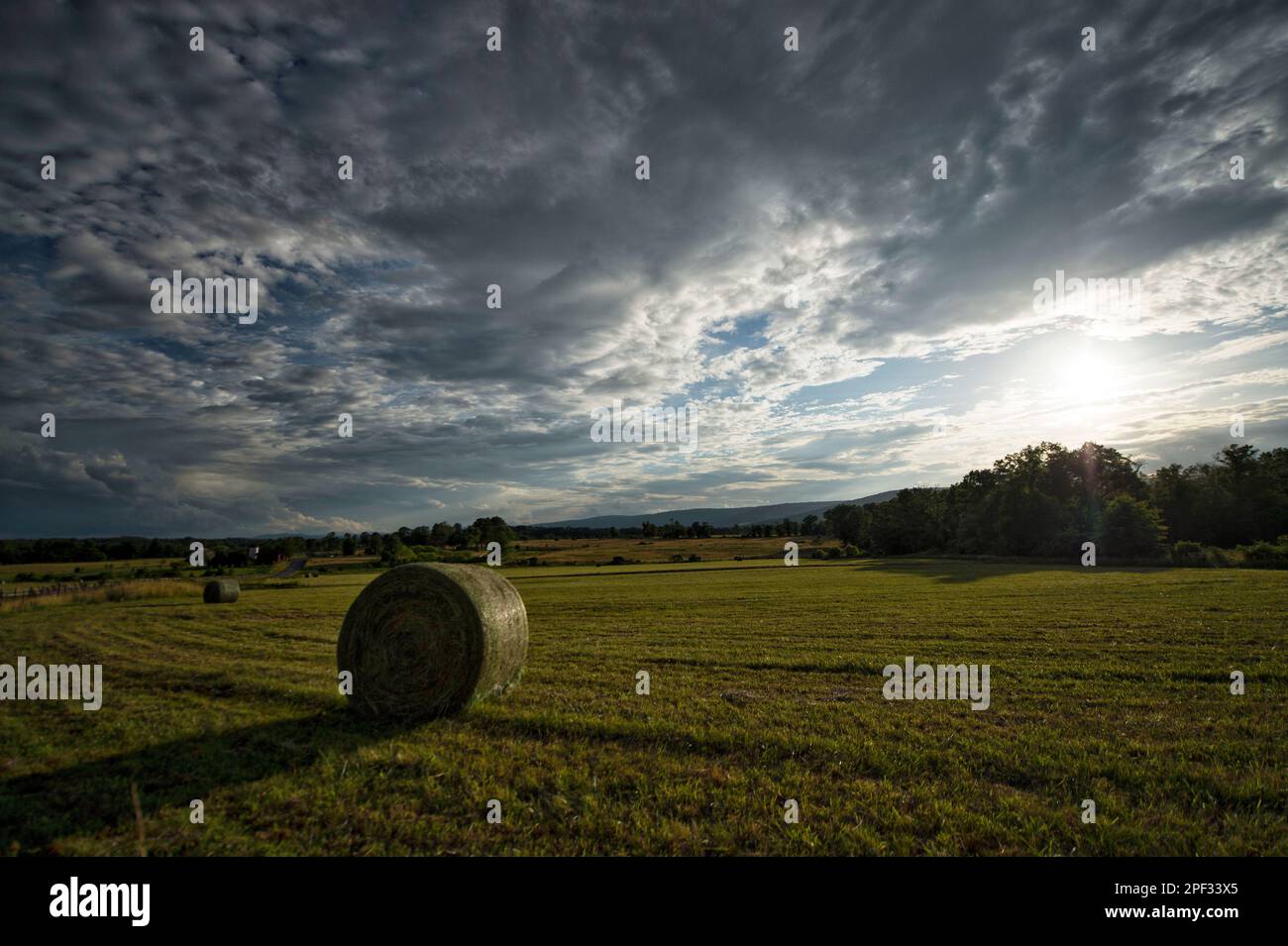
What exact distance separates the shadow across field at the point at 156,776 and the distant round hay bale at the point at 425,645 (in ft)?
2.23

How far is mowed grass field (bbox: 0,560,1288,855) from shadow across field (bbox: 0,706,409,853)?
1.5 inches

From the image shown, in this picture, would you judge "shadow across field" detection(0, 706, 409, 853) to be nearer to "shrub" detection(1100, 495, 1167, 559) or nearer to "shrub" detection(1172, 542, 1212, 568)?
"shrub" detection(1172, 542, 1212, 568)

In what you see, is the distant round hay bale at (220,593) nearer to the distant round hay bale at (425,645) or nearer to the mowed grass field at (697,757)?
the mowed grass field at (697,757)

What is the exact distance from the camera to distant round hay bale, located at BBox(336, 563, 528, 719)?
9484 mm

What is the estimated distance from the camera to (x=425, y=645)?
32.2 ft

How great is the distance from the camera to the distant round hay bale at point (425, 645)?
9.48 m

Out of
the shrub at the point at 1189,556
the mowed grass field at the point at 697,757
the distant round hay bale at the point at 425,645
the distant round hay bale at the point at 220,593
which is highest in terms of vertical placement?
the distant round hay bale at the point at 425,645

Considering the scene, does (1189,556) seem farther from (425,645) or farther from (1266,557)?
(425,645)

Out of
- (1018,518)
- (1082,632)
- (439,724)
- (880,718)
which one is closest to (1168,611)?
(1082,632)

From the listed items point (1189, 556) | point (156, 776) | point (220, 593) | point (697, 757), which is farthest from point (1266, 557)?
point (220, 593)

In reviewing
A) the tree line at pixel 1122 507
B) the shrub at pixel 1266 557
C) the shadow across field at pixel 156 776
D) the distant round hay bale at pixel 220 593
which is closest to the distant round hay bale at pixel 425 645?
the shadow across field at pixel 156 776
